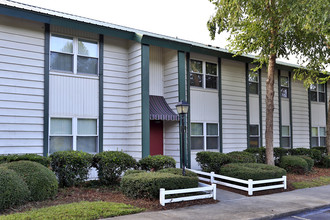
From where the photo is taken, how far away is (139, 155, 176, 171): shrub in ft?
36.7

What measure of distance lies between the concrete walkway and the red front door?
3.89 m

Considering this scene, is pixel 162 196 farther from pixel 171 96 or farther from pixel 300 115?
pixel 300 115

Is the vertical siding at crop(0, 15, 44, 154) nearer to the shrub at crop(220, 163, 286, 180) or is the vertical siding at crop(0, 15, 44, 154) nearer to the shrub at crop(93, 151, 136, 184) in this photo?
the shrub at crop(93, 151, 136, 184)

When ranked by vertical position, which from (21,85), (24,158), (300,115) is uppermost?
(21,85)

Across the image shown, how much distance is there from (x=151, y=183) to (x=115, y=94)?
17.0 feet

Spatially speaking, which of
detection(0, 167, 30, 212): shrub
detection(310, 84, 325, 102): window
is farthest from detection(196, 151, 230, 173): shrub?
detection(310, 84, 325, 102): window

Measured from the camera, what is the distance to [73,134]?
11781 millimetres

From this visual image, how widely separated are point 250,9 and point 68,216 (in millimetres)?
10714

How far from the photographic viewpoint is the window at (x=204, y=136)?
15.1 m

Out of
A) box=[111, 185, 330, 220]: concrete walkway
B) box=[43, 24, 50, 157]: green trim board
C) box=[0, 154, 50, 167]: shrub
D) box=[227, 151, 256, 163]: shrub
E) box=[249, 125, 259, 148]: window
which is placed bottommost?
box=[111, 185, 330, 220]: concrete walkway

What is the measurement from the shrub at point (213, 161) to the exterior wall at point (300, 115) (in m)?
8.45

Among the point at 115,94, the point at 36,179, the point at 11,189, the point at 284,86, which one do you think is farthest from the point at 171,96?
the point at 284,86

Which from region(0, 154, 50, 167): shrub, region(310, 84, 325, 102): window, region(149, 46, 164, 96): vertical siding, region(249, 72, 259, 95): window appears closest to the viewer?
region(0, 154, 50, 167): shrub

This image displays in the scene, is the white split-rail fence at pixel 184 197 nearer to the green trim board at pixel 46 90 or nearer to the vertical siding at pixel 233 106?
the green trim board at pixel 46 90
